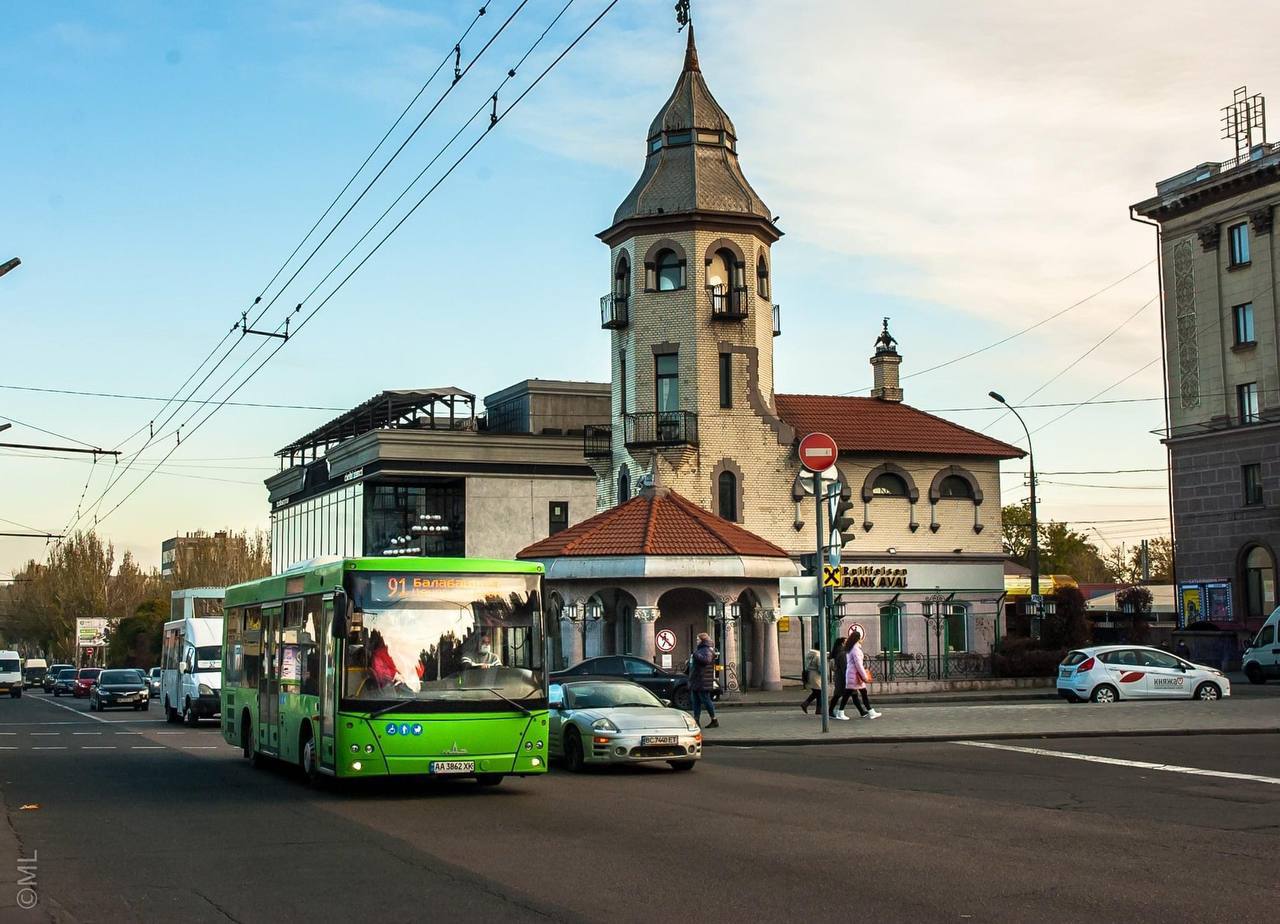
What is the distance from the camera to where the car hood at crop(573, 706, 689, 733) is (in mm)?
20078

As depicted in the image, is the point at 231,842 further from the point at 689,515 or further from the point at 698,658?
the point at 689,515

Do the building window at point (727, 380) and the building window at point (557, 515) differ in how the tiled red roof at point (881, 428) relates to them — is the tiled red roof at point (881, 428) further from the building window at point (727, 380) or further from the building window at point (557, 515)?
the building window at point (557, 515)

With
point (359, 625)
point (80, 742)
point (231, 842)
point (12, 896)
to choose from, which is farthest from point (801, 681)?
point (12, 896)

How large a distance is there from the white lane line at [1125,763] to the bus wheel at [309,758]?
34.0 ft

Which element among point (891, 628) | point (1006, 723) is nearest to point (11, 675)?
point (891, 628)

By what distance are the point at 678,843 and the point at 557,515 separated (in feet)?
194

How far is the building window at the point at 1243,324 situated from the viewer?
179 feet

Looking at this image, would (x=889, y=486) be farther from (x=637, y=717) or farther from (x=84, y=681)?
(x=84, y=681)

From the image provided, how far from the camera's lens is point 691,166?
49.1 metres

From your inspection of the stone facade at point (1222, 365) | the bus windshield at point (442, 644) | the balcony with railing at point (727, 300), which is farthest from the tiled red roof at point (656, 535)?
the bus windshield at point (442, 644)

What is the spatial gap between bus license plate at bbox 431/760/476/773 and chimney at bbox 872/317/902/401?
43.3m

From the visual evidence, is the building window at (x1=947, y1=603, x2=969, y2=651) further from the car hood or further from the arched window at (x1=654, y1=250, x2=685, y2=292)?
the car hood

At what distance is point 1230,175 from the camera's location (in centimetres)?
5416

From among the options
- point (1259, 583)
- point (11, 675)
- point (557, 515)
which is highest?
point (557, 515)
